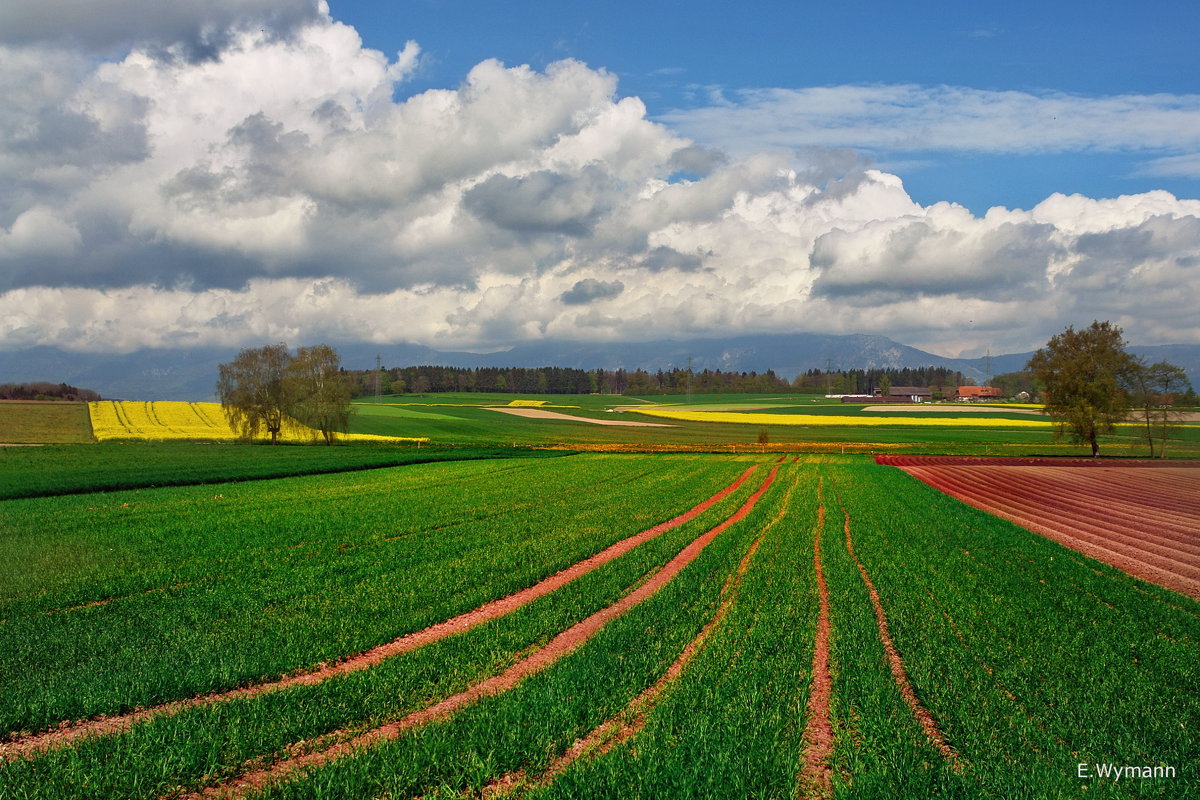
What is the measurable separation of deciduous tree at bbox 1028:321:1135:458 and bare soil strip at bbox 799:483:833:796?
7005 centimetres

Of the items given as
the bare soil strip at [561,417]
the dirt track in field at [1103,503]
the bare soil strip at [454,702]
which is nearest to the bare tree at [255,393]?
the bare soil strip at [561,417]

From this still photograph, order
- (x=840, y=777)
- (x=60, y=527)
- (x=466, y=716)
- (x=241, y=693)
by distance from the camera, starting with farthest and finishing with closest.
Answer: (x=60, y=527) → (x=241, y=693) → (x=466, y=716) → (x=840, y=777)

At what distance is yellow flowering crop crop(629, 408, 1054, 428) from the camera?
11736 cm

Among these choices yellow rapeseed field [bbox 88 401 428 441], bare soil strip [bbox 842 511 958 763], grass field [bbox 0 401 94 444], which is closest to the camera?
bare soil strip [bbox 842 511 958 763]

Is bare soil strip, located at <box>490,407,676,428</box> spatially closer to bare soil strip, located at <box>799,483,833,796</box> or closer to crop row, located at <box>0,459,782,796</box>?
bare soil strip, located at <box>799,483,833,796</box>

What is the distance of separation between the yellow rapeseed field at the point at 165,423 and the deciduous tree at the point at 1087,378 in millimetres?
69550

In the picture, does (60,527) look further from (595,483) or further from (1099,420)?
(1099,420)

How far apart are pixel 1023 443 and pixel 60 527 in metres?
91.6

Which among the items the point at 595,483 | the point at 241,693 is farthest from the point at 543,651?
the point at 595,483

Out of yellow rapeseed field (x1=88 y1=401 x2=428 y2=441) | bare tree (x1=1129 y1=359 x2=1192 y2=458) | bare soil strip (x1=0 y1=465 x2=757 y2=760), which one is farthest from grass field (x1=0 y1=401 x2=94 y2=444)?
bare tree (x1=1129 y1=359 x2=1192 y2=458)

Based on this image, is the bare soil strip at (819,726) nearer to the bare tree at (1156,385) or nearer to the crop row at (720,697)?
the crop row at (720,697)

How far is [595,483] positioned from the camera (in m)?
39.4

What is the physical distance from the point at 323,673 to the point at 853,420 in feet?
412

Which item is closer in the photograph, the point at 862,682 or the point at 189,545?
the point at 862,682
